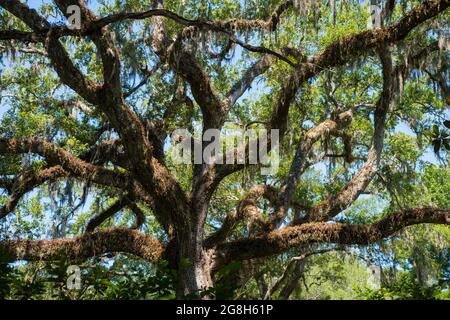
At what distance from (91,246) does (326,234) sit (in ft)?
12.8

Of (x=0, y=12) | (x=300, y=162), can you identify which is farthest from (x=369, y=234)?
(x=0, y=12)

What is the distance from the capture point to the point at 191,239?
9.52 meters

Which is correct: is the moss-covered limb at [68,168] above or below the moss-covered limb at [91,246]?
above

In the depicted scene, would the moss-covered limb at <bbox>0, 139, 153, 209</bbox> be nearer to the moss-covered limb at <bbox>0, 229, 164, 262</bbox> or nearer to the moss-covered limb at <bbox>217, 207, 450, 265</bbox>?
the moss-covered limb at <bbox>0, 229, 164, 262</bbox>

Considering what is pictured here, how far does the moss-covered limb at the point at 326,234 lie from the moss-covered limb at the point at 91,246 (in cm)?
125

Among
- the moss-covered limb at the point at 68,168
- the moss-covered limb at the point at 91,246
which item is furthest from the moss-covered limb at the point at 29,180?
the moss-covered limb at the point at 91,246

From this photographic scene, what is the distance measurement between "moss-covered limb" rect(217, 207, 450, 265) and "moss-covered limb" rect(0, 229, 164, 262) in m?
1.25

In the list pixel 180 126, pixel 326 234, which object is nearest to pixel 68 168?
pixel 180 126

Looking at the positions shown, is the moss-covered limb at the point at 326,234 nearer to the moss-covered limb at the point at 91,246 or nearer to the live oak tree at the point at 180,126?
the live oak tree at the point at 180,126

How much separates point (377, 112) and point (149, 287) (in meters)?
8.68

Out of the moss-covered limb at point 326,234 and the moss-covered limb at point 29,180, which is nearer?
the moss-covered limb at point 326,234

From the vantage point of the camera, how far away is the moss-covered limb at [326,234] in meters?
9.31

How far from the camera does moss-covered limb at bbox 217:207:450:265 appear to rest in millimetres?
9312

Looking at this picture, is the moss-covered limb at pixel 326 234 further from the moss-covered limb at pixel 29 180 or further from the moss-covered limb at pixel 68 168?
the moss-covered limb at pixel 29 180
